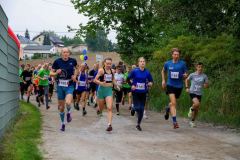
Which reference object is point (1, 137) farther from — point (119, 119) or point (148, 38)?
point (148, 38)

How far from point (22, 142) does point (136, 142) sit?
242 cm

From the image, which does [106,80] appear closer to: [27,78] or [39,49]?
[27,78]

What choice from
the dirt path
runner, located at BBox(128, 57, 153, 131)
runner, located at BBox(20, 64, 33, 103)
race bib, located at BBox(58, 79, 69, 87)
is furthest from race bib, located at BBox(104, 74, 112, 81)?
runner, located at BBox(20, 64, 33, 103)

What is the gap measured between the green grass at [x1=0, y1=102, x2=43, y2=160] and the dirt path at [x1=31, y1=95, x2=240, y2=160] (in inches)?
8.4

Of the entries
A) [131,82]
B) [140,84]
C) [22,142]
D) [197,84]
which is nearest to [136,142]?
[22,142]

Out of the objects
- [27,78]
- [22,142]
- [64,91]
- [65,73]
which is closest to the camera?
[22,142]

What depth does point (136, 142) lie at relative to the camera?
11.2m

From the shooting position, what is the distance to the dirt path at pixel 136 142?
30.9 feet

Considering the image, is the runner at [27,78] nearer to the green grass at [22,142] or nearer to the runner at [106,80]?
the green grass at [22,142]

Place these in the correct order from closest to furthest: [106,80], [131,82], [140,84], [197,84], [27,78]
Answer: [106,80], [140,84], [131,82], [197,84], [27,78]

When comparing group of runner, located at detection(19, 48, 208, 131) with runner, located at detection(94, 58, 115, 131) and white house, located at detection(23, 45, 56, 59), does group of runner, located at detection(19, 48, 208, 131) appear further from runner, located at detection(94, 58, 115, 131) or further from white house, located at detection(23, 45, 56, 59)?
white house, located at detection(23, 45, 56, 59)

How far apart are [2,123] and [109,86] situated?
373 centimetres

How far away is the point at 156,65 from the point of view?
25.9m

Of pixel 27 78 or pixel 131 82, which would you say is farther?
pixel 27 78
